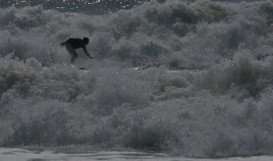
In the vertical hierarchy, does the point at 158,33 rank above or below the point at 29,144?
below

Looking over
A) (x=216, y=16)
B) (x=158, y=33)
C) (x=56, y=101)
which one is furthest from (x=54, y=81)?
(x=216, y=16)

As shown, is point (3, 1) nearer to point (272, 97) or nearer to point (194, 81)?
point (194, 81)

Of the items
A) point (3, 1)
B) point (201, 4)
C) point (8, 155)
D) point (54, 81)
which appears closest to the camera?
point (8, 155)

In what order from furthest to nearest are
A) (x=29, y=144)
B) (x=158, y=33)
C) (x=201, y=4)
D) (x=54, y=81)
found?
(x=201, y=4)
(x=158, y=33)
(x=54, y=81)
(x=29, y=144)

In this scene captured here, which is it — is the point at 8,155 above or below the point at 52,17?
above

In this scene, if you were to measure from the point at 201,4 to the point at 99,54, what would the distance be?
22.4ft

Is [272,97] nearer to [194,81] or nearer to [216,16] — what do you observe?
[194,81]

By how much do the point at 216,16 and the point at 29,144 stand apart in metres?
16.9

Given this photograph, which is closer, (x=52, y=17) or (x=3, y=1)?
(x=52, y=17)

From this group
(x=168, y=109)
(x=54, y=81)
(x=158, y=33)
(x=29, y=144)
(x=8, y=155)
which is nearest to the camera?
(x=8, y=155)

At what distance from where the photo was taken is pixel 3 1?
38781 millimetres

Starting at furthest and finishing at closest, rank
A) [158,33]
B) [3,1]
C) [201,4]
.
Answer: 1. [3,1]
2. [201,4]
3. [158,33]

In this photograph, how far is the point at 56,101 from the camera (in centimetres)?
1419

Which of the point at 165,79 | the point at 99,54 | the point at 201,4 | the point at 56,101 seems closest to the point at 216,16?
the point at 201,4
